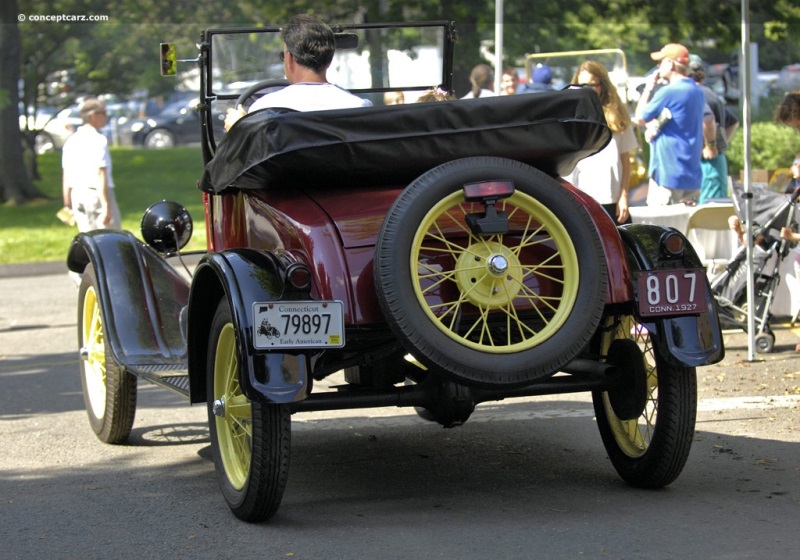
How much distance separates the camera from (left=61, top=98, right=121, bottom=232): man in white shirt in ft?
35.7

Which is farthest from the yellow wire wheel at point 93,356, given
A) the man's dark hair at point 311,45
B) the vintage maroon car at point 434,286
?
the man's dark hair at point 311,45

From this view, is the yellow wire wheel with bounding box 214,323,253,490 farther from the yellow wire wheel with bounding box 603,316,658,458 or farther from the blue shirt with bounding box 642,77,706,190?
the blue shirt with bounding box 642,77,706,190

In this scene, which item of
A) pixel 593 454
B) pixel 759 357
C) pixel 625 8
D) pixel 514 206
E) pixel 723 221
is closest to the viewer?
pixel 514 206

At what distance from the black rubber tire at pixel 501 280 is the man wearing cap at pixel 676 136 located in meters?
5.98

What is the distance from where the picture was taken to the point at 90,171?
35.7 feet

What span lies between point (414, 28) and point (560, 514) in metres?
3.28

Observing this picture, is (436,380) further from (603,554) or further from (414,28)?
(414,28)

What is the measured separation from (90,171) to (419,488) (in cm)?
655

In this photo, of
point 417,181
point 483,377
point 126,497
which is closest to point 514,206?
point 417,181

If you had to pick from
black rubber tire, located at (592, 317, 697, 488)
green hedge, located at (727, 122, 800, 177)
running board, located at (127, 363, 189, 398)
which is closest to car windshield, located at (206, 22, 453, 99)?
running board, located at (127, 363, 189, 398)

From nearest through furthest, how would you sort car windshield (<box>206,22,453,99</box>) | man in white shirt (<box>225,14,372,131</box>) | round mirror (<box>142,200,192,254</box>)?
man in white shirt (<box>225,14,372,131</box>) < car windshield (<box>206,22,453,99</box>) < round mirror (<box>142,200,192,254</box>)

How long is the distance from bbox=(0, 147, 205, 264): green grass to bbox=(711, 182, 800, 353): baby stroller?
390 inches

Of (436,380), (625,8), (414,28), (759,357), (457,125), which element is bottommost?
(759,357)

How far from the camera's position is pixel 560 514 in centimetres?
471
